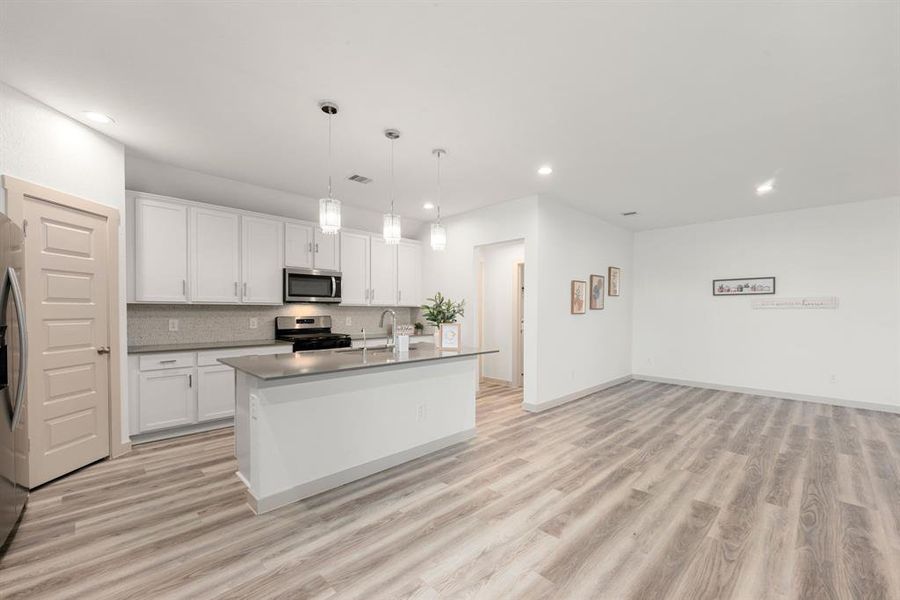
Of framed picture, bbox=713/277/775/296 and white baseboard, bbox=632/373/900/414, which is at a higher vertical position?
framed picture, bbox=713/277/775/296

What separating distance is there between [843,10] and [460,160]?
259 cm

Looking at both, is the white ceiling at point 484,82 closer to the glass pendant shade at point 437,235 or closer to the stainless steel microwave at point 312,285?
the glass pendant shade at point 437,235

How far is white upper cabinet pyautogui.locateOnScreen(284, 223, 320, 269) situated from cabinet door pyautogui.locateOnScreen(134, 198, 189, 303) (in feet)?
3.50

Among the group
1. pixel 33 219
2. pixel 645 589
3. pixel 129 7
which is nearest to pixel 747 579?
pixel 645 589

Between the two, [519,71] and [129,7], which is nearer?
[129,7]

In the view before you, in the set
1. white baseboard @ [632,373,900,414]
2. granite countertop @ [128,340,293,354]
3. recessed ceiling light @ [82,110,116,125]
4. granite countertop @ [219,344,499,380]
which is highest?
recessed ceiling light @ [82,110,116,125]

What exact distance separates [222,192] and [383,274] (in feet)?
7.52

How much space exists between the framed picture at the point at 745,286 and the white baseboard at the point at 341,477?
5.16 m

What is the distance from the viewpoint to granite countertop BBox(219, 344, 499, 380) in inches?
93.6

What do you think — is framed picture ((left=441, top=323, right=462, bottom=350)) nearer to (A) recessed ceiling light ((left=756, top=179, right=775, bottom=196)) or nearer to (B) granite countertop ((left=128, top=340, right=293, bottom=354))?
(B) granite countertop ((left=128, top=340, right=293, bottom=354))

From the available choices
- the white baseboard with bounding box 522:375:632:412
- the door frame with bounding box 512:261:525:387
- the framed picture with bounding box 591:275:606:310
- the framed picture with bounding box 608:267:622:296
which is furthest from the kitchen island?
the framed picture with bounding box 608:267:622:296

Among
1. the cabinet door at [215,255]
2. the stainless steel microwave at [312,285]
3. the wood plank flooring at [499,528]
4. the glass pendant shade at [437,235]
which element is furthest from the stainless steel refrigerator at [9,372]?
the glass pendant shade at [437,235]

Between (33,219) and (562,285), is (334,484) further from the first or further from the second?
(562,285)

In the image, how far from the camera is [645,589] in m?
1.79
